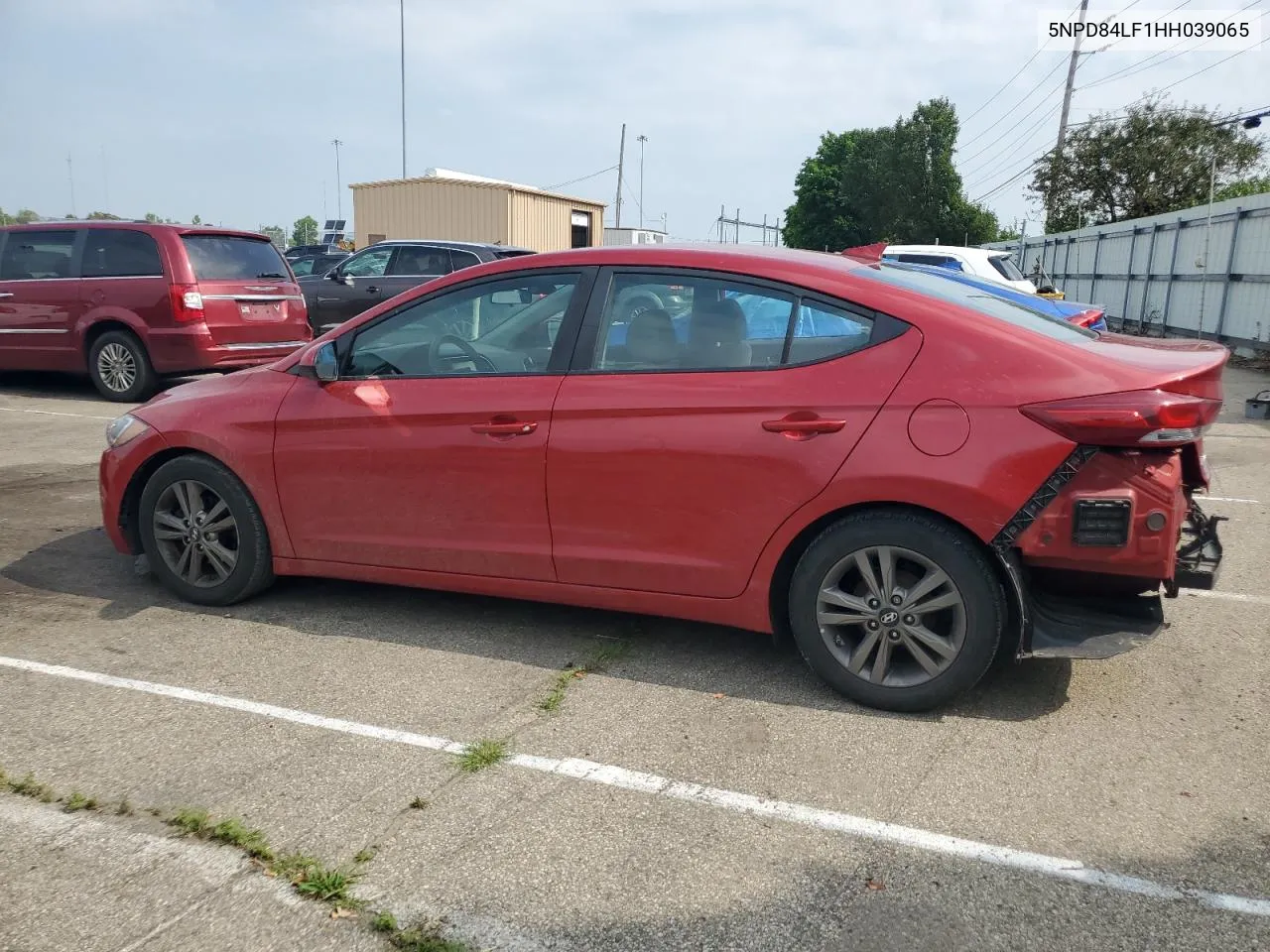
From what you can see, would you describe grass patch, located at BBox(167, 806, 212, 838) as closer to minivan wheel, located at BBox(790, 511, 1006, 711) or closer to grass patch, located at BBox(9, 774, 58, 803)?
grass patch, located at BBox(9, 774, 58, 803)

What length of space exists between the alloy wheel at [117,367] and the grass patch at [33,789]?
8917 millimetres

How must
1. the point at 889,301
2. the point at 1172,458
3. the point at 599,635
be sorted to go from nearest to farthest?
the point at 1172,458 < the point at 889,301 < the point at 599,635

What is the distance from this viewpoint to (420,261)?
51.5 feet

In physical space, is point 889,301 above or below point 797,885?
above

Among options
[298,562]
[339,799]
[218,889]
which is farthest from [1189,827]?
[298,562]

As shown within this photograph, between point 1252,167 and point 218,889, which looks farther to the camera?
point 1252,167

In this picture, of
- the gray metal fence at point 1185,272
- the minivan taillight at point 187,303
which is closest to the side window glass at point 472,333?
the minivan taillight at point 187,303

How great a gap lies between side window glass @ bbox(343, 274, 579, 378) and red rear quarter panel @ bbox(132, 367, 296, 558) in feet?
1.46

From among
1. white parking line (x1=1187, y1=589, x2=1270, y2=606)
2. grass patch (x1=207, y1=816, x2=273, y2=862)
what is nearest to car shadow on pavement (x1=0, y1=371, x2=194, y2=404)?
grass patch (x1=207, y1=816, x2=273, y2=862)

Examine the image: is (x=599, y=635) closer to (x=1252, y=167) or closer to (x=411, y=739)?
(x=411, y=739)

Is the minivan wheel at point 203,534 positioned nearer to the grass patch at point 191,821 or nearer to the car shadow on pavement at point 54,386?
the grass patch at point 191,821

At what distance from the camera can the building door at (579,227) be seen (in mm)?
35094

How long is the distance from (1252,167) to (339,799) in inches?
1775

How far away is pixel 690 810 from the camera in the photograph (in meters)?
3.19
